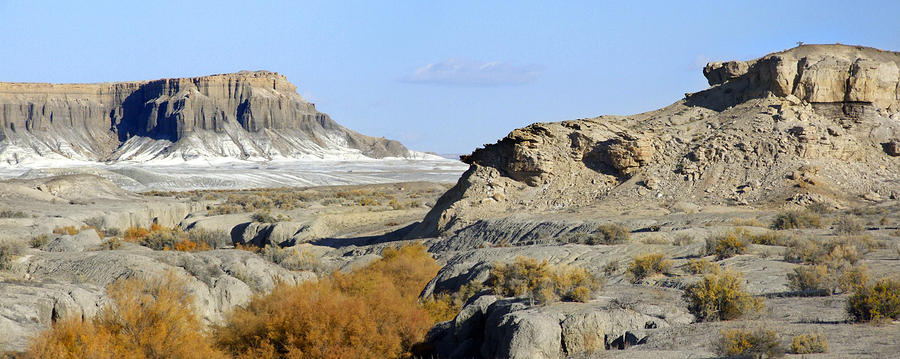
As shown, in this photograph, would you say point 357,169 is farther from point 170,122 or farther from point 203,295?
point 203,295

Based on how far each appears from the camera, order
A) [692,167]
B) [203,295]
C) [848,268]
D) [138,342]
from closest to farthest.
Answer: [138,342]
[848,268]
[203,295]
[692,167]

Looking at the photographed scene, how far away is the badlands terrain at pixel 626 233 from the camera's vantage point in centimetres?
1052

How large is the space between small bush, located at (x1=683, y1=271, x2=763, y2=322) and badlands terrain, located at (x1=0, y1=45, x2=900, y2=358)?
0.10 ft

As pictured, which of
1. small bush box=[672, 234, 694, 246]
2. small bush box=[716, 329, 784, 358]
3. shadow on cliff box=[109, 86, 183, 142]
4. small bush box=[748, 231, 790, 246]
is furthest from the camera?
shadow on cliff box=[109, 86, 183, 142]

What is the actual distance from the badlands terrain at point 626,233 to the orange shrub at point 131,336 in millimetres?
2204

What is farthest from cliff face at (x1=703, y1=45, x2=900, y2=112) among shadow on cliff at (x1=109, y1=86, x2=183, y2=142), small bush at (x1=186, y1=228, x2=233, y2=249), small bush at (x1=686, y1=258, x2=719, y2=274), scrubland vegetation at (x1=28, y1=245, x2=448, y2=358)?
shadow on cliff at (x1=109, y1=86, x2=183, y2=142)

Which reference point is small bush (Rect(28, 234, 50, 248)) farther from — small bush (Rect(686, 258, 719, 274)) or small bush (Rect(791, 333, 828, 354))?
small bush (Rect(791, 333, 828, 354))

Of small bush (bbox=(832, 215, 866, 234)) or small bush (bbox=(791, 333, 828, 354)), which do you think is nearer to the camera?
small bush (bbox=(791, 333, 828, 354))

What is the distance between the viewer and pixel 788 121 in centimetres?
2956

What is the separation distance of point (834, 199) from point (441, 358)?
20.2 meters

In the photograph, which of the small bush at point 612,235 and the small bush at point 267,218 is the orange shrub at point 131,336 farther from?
the small bush at point 267,218

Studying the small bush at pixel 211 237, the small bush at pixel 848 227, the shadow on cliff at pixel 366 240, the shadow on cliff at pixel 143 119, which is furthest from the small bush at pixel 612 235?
the shadow on cliff at pixel 143 119

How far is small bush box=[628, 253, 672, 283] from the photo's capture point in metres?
15.1

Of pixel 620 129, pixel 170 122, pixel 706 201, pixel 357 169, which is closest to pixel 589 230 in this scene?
pixel 706 201
